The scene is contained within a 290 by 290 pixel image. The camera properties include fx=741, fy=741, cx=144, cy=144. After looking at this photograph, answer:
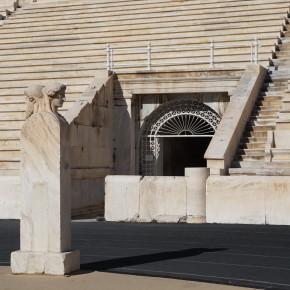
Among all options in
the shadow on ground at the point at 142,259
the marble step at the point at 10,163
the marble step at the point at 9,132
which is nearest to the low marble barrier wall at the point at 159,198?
the marble step at the point at 10,163

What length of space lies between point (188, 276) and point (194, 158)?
18900 mm

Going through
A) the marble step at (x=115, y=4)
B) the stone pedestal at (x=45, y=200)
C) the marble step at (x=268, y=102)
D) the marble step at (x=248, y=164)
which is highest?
the marble step at (x=115, y=4)

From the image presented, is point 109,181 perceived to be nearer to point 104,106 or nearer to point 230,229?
point 230,229

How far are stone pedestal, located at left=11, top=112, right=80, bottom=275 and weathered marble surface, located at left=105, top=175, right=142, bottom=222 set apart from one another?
563cm

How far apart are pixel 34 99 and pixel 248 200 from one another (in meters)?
5.64

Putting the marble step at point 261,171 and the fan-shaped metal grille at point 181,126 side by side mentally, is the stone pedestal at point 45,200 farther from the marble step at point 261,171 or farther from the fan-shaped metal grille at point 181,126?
the fan-shaped metal grille at point 181,126

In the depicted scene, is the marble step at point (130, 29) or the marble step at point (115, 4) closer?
the marble step at point (130, 29)

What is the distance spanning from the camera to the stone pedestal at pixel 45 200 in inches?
336

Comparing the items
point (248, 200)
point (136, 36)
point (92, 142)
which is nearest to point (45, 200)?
point (248, 200)

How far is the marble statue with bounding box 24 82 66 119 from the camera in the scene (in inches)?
344

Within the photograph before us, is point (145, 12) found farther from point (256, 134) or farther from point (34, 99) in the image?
point (34, 99)

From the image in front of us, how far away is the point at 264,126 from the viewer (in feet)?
54.0

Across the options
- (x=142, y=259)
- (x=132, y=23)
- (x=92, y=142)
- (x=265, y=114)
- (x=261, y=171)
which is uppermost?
(x=132, y=23)

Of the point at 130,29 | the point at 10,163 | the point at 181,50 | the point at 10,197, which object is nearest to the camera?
the point at 10,197
